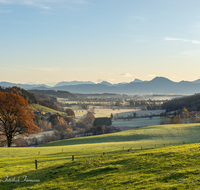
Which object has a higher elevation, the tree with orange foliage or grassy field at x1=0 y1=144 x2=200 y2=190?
the tree with orange foliage

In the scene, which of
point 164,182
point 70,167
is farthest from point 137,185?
point 70,167

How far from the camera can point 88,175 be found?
50.2ft

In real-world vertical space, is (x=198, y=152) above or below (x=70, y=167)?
above

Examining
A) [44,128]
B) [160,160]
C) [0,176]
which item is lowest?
[44,128]

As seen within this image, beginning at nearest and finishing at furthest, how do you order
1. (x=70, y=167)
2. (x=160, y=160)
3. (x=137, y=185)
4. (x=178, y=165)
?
(x=137, y=185) → (x=178, y=165) → (x=160, y=160) → (x=70, y=167)

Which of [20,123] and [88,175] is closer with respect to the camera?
[88,175]

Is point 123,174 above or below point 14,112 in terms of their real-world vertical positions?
below

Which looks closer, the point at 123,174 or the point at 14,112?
the point at 123,174

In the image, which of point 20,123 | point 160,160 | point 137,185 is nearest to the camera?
point 137,185

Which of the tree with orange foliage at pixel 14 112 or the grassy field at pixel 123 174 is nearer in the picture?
the grassy field at pixel 123 174

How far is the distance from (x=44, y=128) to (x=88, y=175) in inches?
4495

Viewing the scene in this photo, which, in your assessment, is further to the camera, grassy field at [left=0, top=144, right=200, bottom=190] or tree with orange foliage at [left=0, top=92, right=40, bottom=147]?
tree with orange foliage at [left=0, top=92, right=40, bottom=147]

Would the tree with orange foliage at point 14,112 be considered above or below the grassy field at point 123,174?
above

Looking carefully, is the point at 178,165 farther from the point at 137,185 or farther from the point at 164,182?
the point at 137,185
